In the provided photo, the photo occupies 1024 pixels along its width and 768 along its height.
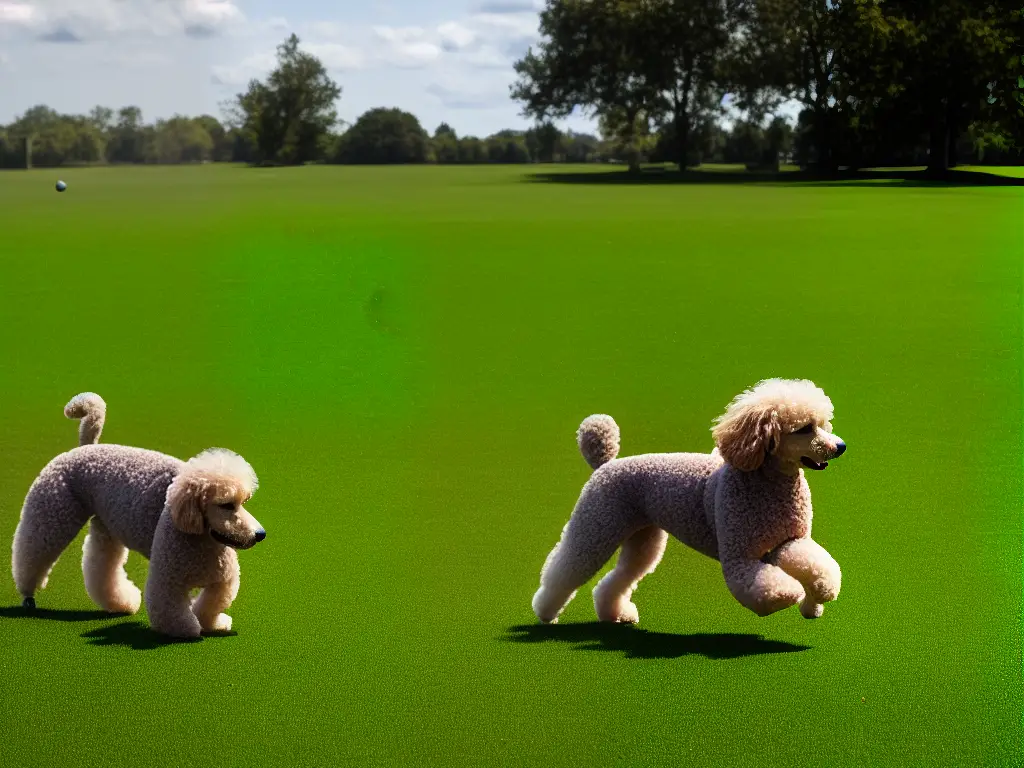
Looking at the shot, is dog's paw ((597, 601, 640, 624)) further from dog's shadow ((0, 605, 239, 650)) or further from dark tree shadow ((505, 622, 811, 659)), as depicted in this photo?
dog's shadow ((0, 605, 239, 650))

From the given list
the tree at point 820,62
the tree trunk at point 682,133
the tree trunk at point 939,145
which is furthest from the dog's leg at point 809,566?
the tree trunk at point 682,133

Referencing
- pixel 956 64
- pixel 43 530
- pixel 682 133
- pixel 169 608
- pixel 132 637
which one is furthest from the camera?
pixel 682 133

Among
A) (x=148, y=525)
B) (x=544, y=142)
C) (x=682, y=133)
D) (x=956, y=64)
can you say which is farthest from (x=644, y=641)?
(x=544, y=142)

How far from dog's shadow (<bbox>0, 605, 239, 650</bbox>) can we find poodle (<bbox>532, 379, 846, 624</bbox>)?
1284 mm

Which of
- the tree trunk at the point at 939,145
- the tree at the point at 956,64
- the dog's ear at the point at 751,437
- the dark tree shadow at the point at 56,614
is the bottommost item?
the dark tree shadow at the point at 56,614

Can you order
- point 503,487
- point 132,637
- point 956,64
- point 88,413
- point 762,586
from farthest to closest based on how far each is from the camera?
point 956,64 → point 503,487 → point 88,413 → point 132,637 → point 762,586

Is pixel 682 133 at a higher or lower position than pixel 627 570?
higher

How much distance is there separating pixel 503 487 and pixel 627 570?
216 centimetres

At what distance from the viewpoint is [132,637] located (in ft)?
14.4

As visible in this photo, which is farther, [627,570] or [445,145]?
[445,145]

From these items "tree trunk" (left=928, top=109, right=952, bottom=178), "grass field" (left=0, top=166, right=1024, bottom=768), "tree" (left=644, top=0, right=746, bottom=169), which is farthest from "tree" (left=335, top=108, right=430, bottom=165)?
"grass field" (left=0, top=166, right=1024, bottom=768)

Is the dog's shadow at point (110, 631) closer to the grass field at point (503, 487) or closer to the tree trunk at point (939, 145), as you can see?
the grass field at point (503, 487)

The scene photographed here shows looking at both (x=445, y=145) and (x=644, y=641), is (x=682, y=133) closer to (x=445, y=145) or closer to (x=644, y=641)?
(x=445, y=145)

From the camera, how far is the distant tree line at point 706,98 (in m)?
38.2
